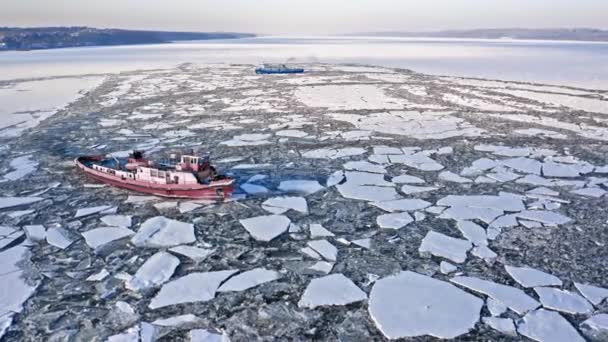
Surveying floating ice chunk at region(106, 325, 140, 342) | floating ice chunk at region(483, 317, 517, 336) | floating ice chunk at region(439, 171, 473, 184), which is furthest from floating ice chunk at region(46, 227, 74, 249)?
floating ice chunk at region(439, 171, 473, 184)

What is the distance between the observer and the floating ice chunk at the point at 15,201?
4789mm

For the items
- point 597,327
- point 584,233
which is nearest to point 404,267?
point 597,327

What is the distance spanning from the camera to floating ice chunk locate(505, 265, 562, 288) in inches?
132

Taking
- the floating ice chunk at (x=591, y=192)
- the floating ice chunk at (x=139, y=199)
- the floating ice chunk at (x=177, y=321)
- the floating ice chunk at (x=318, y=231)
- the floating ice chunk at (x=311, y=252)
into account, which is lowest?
the floating ice chunk at (x=177, y=321)

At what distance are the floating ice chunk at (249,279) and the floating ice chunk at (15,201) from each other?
2.80 m

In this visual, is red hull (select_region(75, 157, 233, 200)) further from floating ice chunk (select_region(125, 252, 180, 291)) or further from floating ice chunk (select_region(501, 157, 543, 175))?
floating ice chunk (select_region(501, 157, 543, 175))

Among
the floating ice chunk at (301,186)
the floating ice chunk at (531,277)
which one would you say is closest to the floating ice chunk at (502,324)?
the floating ice chunk at (531,277)

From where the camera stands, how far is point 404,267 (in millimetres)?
3613

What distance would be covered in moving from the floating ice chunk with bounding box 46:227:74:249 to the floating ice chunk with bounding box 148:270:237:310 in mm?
1232

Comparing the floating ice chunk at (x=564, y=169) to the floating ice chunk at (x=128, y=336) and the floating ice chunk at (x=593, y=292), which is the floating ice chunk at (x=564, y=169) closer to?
the floating ice chunk at (x=593, y=292)

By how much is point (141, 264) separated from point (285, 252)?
3.74 feet

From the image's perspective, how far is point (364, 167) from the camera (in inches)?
241

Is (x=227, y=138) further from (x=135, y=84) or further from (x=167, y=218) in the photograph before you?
(x=135, y=84)

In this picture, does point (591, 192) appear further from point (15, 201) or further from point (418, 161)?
point (15, 201)
